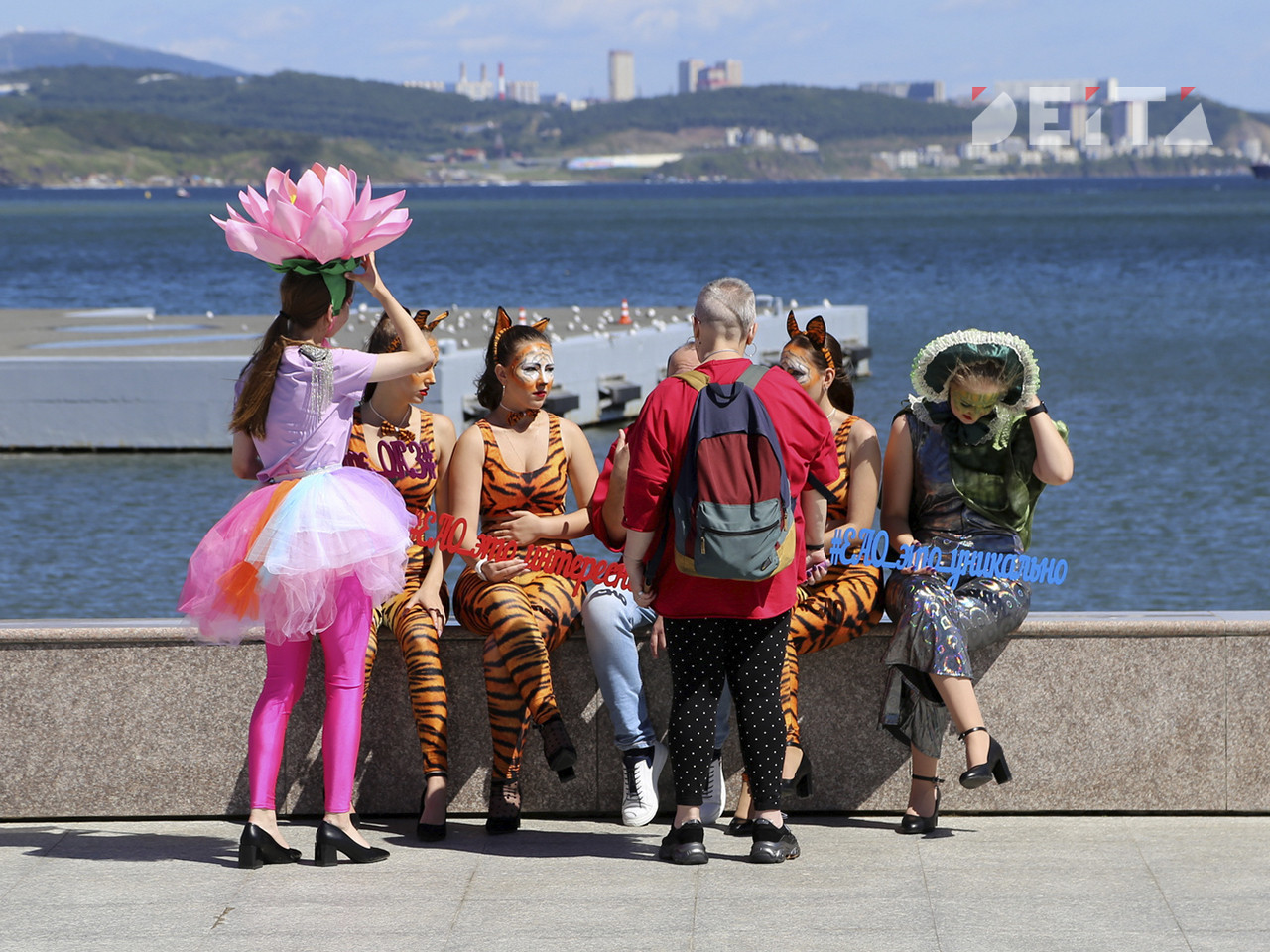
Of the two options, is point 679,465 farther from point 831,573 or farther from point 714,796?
point 714,796

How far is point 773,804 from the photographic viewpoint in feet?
15.0

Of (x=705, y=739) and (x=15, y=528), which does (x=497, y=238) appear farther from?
(x=705, y=739)

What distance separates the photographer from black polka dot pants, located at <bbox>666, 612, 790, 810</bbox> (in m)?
4.53

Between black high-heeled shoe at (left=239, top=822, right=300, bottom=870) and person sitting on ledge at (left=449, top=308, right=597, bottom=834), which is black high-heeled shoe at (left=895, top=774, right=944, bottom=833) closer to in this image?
person sitting on ledge at (left=449, top=308, right=597, bottom=834)

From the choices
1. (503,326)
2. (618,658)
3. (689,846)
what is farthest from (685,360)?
(689,846)

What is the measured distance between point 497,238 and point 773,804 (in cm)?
10262

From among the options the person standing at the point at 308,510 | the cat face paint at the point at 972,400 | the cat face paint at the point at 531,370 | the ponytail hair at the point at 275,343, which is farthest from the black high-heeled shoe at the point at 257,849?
the cat face paint at the point at 972,400

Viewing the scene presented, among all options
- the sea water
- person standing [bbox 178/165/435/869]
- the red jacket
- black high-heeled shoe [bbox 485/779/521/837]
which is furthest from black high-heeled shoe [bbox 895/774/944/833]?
the sea water

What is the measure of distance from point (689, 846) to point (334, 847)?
104cm

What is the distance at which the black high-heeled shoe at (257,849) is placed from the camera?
455 centimetres

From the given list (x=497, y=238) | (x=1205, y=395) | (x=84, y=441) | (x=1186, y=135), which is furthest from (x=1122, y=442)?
(x=497, y=238)

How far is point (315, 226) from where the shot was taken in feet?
14.5

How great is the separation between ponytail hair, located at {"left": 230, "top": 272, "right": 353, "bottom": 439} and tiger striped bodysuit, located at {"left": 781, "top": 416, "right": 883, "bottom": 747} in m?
1.72

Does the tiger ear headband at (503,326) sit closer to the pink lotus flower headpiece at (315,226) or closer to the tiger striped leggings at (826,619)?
the pink lotus flower headpiece at (315,226)
